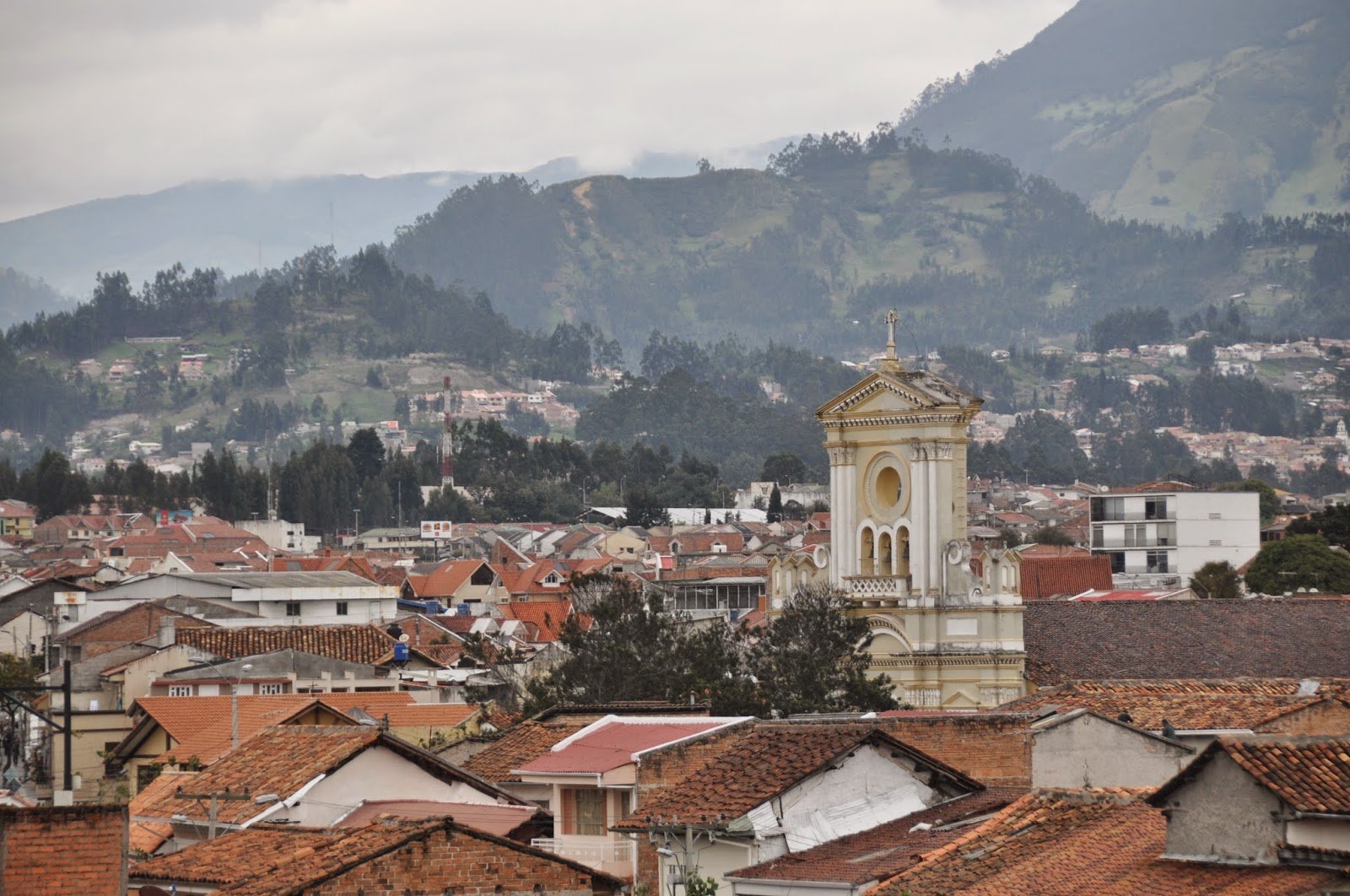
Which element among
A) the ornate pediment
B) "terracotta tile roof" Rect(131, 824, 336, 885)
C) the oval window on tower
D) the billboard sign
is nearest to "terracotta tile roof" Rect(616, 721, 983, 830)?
Answer: "terracotta tile roof" Rect(131, 824, 336, 885)

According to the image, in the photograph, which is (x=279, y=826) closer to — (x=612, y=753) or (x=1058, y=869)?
(x=612, y=753)

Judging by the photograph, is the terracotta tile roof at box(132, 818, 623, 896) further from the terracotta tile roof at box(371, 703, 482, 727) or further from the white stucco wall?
the terracotta tile roof at box(371, 703, 482, 727)

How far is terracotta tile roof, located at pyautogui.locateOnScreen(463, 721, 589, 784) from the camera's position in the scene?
2566cm

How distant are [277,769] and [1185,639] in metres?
27.4

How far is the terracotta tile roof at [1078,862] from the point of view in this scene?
15.1 m

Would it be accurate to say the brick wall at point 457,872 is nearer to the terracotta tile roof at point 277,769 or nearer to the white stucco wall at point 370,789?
the white stucco wall at point 370,789

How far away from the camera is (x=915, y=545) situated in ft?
154

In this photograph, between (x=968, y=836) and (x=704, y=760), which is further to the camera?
(x=704, y=760)

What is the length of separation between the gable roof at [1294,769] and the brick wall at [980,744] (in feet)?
22.4

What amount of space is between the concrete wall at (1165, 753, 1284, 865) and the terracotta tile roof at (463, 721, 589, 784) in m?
9.90

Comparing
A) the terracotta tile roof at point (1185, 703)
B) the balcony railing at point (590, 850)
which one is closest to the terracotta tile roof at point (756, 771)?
the balcony railing at point (590, 850)

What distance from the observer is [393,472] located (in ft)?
629

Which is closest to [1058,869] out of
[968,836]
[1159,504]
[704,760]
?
[968,836]

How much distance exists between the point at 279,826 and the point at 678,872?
323 cm
